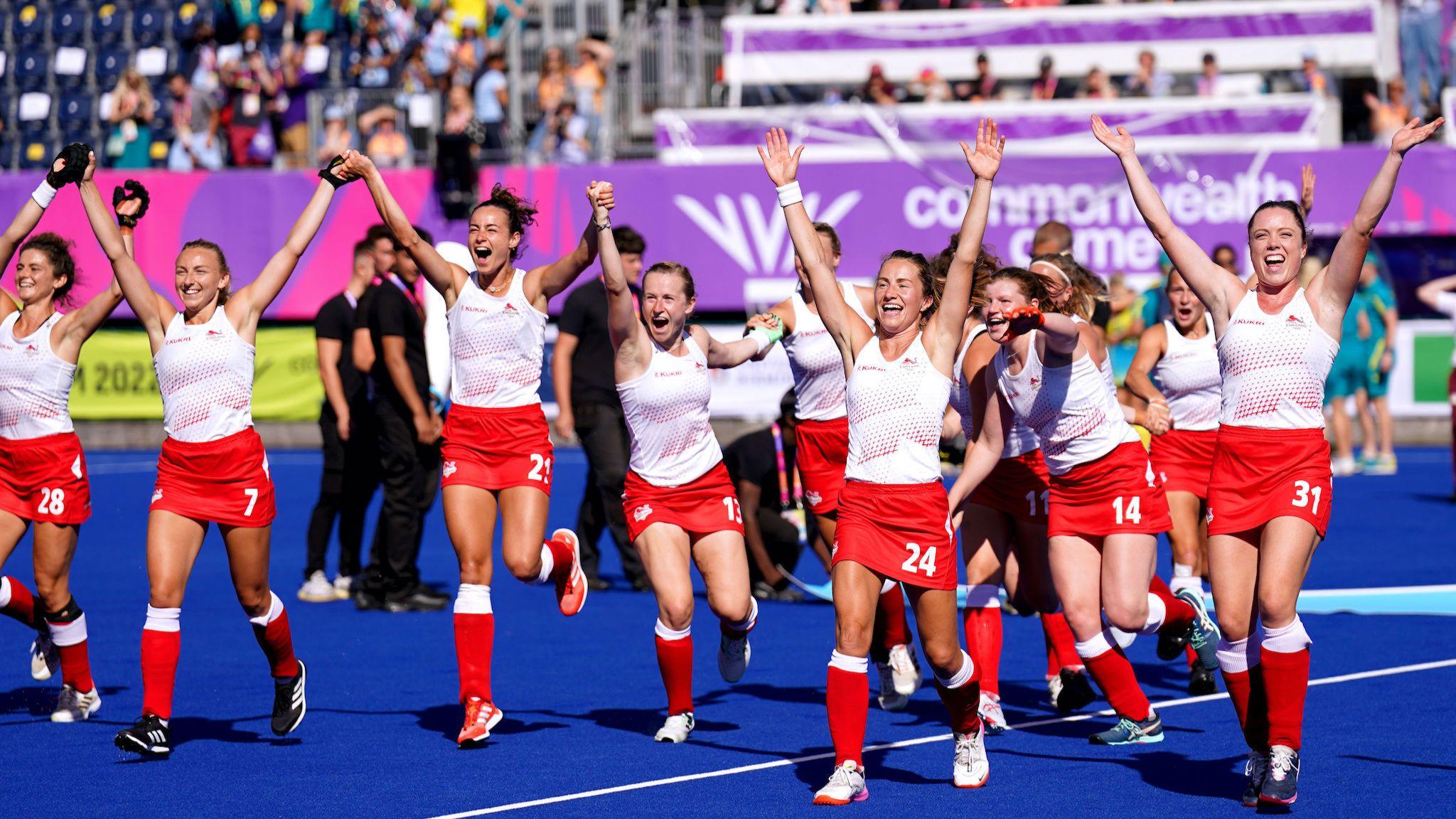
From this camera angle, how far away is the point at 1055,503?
6832 millimetres

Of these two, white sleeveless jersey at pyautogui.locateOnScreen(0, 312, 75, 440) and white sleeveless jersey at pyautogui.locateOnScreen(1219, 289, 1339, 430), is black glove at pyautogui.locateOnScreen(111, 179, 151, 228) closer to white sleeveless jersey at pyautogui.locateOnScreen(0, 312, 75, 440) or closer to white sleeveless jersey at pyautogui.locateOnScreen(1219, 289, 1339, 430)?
white sleeveless jersey at pyautogui.locateOnScreen(0, 312, 75, 440)

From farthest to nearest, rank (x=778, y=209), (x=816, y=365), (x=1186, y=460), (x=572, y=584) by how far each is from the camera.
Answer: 1. (x=778, y=209)
2. (x=1186, y=460)
3. (x=816, y=365)
4. (x=572, y=584)

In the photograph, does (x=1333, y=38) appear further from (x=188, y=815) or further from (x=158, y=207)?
(x=188, y=815)

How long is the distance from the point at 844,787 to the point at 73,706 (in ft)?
12.5

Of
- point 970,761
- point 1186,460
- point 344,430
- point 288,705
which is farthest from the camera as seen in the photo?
point 344,430

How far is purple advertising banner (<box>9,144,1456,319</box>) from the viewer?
18547mm

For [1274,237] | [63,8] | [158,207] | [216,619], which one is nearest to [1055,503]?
[1274,237]

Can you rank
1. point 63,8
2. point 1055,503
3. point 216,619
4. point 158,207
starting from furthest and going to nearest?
1. point 63,8
2. point 158,207
3. point 216,619
4. point 1055,503

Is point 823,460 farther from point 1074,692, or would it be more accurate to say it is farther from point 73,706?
point 73,706

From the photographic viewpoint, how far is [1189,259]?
6.21m

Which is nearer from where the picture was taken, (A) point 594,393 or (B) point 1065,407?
(B) point 1065,407

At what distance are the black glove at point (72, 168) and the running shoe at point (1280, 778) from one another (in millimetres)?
5170

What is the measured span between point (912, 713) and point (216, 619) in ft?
16.4

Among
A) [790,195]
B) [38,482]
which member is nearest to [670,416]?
[790,195]
